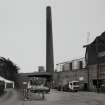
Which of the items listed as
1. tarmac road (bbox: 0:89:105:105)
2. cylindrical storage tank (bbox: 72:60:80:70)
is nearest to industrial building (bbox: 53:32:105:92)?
cylindrical storage tank (bbox: 72:60:80:70)

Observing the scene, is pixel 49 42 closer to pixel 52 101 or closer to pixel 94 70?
pixel 94 70

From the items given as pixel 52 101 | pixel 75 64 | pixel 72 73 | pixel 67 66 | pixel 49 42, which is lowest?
pixel 52 101

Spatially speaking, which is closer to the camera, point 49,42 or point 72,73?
point 72,73

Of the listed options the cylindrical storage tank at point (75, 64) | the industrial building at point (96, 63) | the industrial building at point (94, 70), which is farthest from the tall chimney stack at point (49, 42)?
the industrial building at point (96, 63)

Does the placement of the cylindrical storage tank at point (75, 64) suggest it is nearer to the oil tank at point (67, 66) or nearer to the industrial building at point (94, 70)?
the oil tank at point (67, 66)

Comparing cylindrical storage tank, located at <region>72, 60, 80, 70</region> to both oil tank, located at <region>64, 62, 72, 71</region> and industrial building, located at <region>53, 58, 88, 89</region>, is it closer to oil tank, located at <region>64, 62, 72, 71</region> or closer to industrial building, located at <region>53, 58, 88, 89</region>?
industrial building, located at <region>53, 58, 88, 89</region>

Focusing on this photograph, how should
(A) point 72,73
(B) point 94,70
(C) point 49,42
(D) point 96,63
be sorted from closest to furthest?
(B) point 94,70 → (D) point 96,63 → (A) point 72,73 → (C) point 49,42

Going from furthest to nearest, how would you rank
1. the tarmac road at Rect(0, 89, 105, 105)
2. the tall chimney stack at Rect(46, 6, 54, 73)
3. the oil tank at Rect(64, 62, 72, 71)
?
1. the oil tank at Rect(64, 62, 72, 71)
2. the tall chimney stack at Rect(46, 6, 54, 73)
3. the tarmac road at Rect(0, 89, 105, 105)

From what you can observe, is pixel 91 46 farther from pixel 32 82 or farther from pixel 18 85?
pixel 18 85

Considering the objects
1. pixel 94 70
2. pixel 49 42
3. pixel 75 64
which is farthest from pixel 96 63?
pixel 49 42

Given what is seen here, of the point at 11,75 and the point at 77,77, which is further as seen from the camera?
the point at 77,77

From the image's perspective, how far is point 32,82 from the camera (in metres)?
56.5

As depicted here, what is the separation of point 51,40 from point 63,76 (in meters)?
16.2

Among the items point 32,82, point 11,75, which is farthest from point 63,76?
point 11,75
